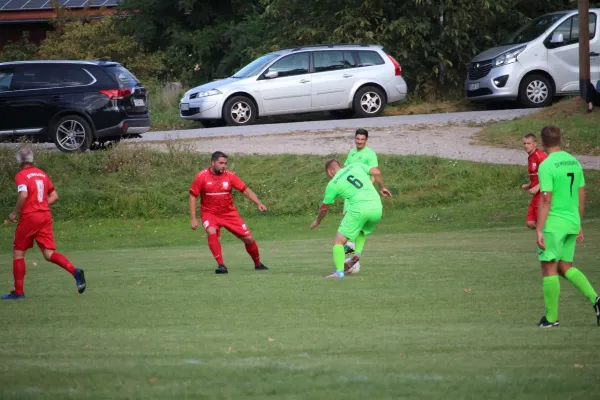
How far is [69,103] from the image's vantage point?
898 inches

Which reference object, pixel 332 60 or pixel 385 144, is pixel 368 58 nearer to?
pixel 332 60

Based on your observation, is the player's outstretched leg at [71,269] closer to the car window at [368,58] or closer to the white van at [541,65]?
the car window at [368,58]

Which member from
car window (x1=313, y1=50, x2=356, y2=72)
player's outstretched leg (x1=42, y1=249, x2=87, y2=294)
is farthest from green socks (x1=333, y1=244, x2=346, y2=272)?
car window (x1=313, y1=50, x2=356, y2=72)

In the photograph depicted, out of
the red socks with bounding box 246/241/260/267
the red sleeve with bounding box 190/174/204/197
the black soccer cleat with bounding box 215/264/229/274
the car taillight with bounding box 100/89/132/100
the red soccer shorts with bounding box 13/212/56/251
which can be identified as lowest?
the black soccer cleat with bounding box 215/264/229/274

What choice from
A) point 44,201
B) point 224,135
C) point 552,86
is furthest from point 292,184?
point 44,201

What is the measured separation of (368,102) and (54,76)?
8903 mm

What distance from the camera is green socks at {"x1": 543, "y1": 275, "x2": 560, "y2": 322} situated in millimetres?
8441

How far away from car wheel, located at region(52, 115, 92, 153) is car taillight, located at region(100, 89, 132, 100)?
0.75m

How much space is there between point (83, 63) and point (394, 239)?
901 cm

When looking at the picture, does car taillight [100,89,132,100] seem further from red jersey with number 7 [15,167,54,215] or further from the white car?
red jersey with number 7 [15,167,54,215]

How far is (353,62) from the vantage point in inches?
1112

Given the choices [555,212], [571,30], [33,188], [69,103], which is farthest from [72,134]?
[555,212]

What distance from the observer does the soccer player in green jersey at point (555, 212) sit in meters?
8.44

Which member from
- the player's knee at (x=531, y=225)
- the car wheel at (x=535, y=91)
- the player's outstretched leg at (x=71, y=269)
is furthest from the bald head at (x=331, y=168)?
the car wheel at (x=535, y=91)
